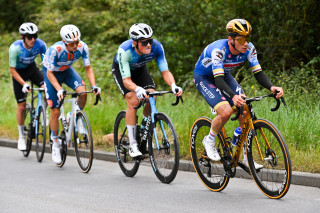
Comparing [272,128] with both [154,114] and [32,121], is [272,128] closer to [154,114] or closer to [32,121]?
[154,114]

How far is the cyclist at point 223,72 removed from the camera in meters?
6.39

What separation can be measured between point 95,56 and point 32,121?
29.1 feet

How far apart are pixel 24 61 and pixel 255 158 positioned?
5593 millimetres

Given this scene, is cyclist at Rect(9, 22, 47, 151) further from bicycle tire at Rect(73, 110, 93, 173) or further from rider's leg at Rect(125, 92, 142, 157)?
rider's leg at Rect(125, 92, 142, 157)

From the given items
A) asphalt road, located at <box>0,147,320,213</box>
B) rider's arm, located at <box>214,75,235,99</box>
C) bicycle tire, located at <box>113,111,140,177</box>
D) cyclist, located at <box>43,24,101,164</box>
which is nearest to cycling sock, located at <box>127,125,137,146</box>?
bicycle tire, located at <box>113,111,140,177</box>

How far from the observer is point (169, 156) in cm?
754

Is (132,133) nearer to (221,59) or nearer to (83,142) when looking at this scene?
(83,142)

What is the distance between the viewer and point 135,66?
809cm

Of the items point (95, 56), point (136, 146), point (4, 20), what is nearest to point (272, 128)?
point (136, 146)

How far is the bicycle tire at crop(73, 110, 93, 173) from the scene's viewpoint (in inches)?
340

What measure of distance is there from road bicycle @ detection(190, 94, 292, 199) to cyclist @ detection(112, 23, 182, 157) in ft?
3.18

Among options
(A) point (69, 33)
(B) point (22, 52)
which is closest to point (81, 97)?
(A) point (69, 33)

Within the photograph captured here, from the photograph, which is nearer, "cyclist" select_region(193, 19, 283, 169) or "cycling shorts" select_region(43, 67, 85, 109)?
"cyclist" select_region(193, 19, 283, 169)

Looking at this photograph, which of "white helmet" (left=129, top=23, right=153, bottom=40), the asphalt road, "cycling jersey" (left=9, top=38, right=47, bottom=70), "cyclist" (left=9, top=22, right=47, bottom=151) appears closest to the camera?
the asphalt road
